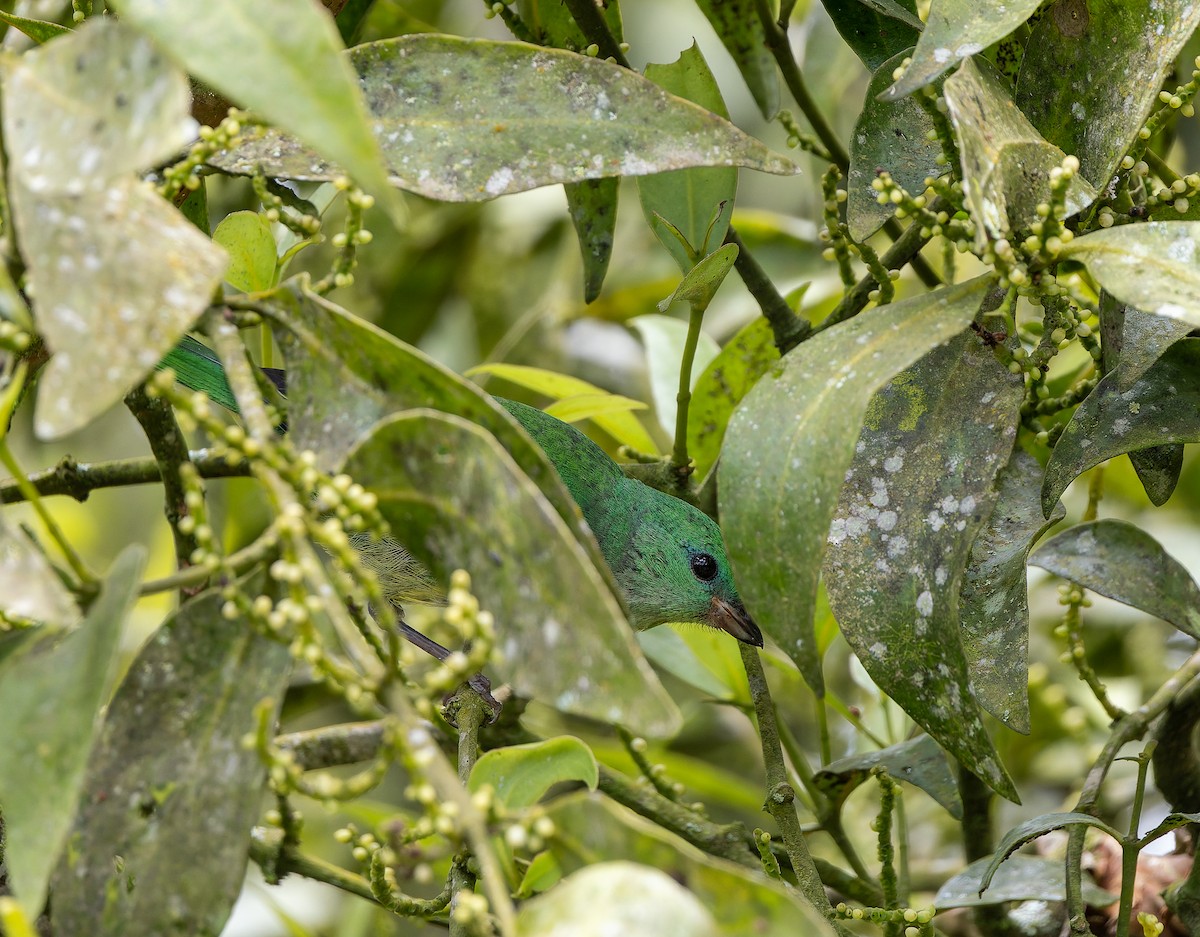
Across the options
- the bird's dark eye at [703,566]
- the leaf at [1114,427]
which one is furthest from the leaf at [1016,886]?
the bird's dark eye at [703,566]

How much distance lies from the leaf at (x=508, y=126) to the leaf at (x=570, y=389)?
902 millimetres

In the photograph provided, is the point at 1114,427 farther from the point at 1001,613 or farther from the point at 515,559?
the point at 515,559

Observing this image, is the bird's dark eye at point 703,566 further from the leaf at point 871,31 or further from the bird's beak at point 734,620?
the leaf at point 871,31

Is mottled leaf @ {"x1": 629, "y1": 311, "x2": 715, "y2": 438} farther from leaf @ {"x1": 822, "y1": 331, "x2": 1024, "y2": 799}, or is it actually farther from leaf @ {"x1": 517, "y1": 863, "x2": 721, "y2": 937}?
leaf @ {"x1": 517, "y1": 863, "x2": 721, "y2": 937}

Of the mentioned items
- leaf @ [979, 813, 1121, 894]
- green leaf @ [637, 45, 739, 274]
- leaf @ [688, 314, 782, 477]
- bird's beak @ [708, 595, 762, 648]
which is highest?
green leaf @ [637, 45, 739, 274]

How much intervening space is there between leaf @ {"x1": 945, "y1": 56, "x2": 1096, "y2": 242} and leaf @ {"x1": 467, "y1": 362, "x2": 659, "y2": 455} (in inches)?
41.4

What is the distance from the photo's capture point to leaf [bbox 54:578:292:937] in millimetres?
1227

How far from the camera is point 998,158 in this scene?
146 cm

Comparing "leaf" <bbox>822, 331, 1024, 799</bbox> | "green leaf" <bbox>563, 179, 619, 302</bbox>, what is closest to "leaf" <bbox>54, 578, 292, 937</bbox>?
"leaf" <bbox>822, 331, 1024, 799</bbox>

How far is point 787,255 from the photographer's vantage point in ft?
12.3

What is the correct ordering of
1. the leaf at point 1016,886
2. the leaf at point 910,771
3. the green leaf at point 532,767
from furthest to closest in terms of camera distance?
the leaf at point 910,771
the leaf at point 1016,886
the green leaf at point 532,767

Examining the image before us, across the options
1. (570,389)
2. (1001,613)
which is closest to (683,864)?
(1001,613)

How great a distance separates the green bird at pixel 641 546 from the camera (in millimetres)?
2936

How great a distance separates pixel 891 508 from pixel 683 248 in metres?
0.66
